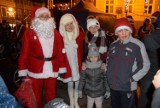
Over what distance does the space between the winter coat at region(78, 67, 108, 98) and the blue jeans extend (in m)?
0.31

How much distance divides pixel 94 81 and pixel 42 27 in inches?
52.4

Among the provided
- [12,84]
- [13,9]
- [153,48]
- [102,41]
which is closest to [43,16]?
[102,41]

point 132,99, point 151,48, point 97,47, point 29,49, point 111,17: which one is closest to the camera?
point 151,48

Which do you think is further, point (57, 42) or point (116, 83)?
point (57, 42)

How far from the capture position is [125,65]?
3.53 m

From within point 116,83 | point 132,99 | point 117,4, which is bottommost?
point 132,99

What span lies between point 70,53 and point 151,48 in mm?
1629

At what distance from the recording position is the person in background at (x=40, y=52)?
4.05 metres

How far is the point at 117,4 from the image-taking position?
21.5 metres

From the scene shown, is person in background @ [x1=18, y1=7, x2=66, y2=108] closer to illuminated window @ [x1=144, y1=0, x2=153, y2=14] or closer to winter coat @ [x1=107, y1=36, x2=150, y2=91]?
winter coat @ [x1=107, y1=36, x2=150, y2=91]

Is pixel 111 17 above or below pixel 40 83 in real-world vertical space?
above

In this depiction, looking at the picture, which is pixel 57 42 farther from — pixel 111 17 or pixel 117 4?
pixel 117 4

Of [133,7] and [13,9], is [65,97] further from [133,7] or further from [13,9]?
[13,9]

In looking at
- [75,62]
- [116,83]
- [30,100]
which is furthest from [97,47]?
[30,100]
